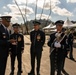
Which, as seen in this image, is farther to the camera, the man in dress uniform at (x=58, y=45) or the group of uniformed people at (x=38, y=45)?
the man in dress uniform at (x=58, y=45)

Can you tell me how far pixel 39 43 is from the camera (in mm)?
9648

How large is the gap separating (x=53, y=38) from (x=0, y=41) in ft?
5.68

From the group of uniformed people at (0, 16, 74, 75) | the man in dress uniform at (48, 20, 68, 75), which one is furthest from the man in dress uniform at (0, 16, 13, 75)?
the man in dress uniform at (48, 20, 68, 75)

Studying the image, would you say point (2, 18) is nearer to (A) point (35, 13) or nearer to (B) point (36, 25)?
(B) point (36, 25)

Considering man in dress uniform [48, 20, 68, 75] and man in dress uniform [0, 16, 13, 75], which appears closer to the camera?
man in dress uniform [0, 16, 13, 75]

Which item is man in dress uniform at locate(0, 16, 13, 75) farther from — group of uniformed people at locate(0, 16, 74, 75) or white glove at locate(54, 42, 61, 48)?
white glove at locate(54, 42, 61, 48)

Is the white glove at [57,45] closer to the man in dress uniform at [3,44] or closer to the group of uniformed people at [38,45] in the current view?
the group of uniformed people at [38,45]

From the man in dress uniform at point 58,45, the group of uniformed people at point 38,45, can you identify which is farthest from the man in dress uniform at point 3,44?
the man in dress uniform at point 58,45

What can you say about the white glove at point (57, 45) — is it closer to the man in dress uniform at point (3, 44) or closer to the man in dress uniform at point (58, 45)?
the man in dress uniform at point (58, 45)

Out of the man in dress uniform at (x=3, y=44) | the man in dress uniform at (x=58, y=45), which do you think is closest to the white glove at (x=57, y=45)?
the man in dress uniform at (x=58, y=45)

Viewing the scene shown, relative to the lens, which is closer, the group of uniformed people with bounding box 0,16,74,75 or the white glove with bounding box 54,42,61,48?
the group of uniformed people with bounding box 0,16,74,75

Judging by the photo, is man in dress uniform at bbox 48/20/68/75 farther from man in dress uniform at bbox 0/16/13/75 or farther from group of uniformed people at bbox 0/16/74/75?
man in dress uniform at bbox 0/16/13/75

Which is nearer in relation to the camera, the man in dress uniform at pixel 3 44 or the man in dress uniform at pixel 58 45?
the man in dress uniform at pixel 3 44

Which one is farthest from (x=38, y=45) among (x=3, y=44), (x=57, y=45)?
(x=3, y=44)
